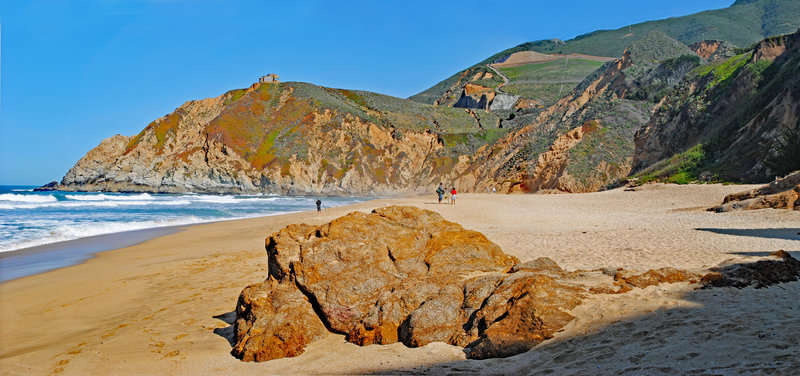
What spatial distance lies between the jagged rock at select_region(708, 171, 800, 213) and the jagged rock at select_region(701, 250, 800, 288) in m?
10.2

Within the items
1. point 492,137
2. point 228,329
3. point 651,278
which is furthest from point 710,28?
point 228,329

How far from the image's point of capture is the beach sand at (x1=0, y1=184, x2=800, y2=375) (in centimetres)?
365

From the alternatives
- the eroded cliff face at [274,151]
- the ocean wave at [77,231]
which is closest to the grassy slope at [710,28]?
the eroded cliff face at [274,151]

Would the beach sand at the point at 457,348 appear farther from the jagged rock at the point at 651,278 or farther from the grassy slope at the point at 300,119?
the grassy slope at the point at 300,119

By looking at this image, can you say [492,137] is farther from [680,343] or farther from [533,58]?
[533,58]

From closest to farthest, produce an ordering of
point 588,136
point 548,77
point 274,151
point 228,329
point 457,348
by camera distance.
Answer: point 457,348, point 228,329, point 588,136, point 274,151, point 548,77

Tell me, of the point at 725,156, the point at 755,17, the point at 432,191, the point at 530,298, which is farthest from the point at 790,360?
the point at 755,17

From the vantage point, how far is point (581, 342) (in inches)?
161

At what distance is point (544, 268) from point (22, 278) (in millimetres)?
11290

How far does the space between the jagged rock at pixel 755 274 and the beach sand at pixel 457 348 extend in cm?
18

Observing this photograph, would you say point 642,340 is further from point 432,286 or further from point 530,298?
point 432,286

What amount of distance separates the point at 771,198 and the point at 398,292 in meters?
14.5

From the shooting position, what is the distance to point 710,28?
145500mm

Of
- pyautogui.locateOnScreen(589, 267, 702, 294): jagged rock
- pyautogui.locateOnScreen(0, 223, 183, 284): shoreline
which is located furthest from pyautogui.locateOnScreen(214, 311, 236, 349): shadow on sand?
pyautogui.locateOnScreen(0, 223, 183, 284): shoreline
